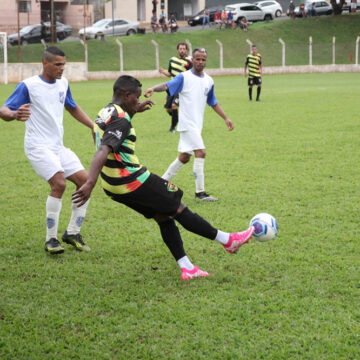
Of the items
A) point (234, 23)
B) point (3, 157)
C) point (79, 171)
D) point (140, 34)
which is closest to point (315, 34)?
point (234, 23)

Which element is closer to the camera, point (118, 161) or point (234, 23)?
point (118, 161)

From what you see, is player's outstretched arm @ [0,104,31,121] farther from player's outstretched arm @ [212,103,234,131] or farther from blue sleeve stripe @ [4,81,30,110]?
player's outstretched arm @ [212,103,234,131]

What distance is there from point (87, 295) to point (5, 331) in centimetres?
75

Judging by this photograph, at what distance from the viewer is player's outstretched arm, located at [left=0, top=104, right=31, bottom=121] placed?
4707mm

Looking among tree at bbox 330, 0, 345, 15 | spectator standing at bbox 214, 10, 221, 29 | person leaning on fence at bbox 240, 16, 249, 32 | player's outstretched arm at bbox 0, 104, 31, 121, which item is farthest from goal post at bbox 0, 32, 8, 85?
tree at bbox 330, 0, 345, 15

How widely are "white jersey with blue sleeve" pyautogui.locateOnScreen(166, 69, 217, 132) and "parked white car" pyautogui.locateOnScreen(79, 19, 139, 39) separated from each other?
112ft

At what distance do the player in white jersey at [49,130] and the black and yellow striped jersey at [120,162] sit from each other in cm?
102

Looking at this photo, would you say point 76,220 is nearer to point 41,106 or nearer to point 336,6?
point 41,106

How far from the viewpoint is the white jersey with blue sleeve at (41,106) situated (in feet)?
16.9

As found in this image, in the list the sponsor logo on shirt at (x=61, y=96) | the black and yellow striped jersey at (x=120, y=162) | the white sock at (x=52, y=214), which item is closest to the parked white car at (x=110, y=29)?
the sponsor logo on shirt at (x=61, y=96)

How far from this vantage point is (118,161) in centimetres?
427

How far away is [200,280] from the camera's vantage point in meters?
4.57

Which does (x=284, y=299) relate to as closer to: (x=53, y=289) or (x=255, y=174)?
(x=53, y=289)

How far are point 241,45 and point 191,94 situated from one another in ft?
128
